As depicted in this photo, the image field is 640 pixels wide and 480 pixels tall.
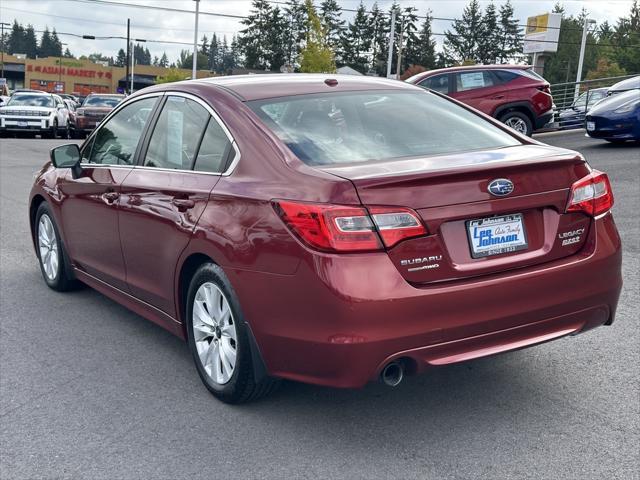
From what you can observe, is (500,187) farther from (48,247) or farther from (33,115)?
(33,115)

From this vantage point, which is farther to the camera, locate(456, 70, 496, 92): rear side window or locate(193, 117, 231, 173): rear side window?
locate(456, 70, 496, 92): rear side window

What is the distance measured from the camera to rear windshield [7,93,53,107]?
29844mm

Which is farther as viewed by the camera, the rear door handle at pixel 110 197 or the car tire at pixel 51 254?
the car tire at pixel 51 254

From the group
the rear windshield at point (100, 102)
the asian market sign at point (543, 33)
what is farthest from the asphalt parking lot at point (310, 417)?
the asian market sign at point (543, 33)

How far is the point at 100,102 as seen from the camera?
107ft

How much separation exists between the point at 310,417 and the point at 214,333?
25.9 inches

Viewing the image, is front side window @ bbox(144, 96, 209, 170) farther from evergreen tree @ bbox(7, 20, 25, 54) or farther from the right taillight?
evergreen tree @ bbox(7, 20, 25, 54)

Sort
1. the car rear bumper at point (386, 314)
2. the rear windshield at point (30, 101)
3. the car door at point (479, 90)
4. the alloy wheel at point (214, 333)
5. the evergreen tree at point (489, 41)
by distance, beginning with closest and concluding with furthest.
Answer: the car rear bumper at point (386, 314), the alloy wheel at point (214, 333), the car door at point (479, 90), the rear windshield at point (30, 101), the evergreen tree at point (489, 41)

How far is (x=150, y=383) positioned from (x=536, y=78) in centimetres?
1482

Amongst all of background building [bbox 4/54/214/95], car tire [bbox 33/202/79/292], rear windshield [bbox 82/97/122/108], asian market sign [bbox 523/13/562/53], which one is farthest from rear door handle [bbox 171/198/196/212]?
background building [bbox 4/54/214/95]

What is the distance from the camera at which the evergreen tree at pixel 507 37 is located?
11150cm

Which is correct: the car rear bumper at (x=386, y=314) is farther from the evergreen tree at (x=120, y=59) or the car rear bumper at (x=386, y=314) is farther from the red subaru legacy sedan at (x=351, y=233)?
the evergreen tree at (x=120, y=59)

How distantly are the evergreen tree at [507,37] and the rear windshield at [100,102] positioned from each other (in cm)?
8581

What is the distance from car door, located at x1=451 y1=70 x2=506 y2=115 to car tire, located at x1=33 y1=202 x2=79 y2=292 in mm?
11889
